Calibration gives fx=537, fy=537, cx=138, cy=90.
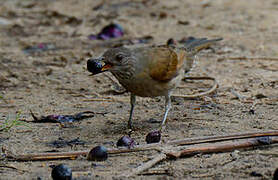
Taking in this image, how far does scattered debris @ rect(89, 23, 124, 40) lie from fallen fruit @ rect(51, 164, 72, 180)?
6065mm

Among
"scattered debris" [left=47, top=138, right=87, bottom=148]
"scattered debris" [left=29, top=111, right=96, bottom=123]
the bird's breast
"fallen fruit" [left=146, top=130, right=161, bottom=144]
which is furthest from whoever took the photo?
"scattered debris" [left=29, top=111, right=96, bottom=123]

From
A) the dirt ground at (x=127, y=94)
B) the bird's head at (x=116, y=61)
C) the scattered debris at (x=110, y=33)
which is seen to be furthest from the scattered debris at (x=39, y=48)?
the bird's head at (x=116, y=61)

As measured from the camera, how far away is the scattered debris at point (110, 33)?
999 centimetres

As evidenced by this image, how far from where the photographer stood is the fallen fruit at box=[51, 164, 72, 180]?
3994 millimetres

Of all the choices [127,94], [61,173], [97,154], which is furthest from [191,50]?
[61,173]

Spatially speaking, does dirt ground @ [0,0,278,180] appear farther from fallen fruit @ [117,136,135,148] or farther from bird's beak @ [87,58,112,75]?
bird's beak @ [87,58,112,75]

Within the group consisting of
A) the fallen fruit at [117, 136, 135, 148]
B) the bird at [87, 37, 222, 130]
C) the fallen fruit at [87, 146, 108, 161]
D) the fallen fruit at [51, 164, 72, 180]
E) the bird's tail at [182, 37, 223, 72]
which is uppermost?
the bird's tail at [182, 37, 223, 72]

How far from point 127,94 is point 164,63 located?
1.32 metres

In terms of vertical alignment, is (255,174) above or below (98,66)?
below

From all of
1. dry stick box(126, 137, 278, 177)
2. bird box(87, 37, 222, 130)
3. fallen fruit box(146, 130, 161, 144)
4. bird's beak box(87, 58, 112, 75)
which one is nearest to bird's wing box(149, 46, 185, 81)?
bird box(87, 37, 222, 130)

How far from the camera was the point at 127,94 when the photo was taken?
6984 mm

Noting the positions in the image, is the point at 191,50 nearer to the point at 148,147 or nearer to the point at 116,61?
the point at 116,61

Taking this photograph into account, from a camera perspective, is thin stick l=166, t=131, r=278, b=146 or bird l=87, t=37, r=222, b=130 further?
bird l=87, t=37, r=222, b=130

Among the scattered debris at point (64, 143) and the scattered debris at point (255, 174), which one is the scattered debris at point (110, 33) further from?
the scattered debris at point (255, 174)
